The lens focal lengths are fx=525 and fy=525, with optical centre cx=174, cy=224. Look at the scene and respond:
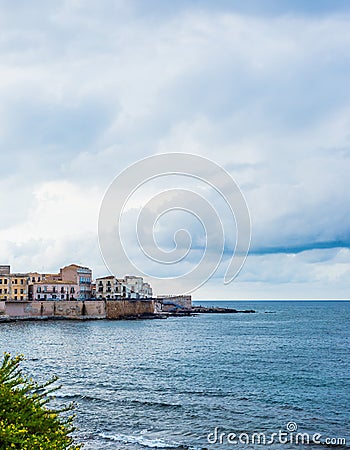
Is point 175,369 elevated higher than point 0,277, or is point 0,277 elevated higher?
point 0,277

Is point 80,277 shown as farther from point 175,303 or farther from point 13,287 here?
point 175,303

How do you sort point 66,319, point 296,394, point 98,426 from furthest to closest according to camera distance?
point 66,319, point 296,394, point 98,426

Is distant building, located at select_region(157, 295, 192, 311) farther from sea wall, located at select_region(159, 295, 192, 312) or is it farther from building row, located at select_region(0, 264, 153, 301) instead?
building row, located at select_region(0, 264, 153, 301)

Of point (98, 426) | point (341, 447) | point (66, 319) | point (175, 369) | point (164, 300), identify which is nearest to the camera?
point (341, 447)

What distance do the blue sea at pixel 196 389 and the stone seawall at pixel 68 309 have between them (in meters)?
39.6

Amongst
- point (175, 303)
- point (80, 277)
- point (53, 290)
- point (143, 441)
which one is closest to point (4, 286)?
point (53, 290)

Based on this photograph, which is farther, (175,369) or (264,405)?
(175,369)

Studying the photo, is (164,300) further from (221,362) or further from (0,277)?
(221,362)

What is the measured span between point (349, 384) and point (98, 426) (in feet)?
67.9

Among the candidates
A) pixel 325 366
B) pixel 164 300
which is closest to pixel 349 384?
pixel 325 366

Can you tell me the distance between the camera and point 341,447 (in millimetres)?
24078

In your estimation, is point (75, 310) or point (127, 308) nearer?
point (75, 310)

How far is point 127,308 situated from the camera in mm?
123625

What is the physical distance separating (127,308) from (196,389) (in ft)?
289
